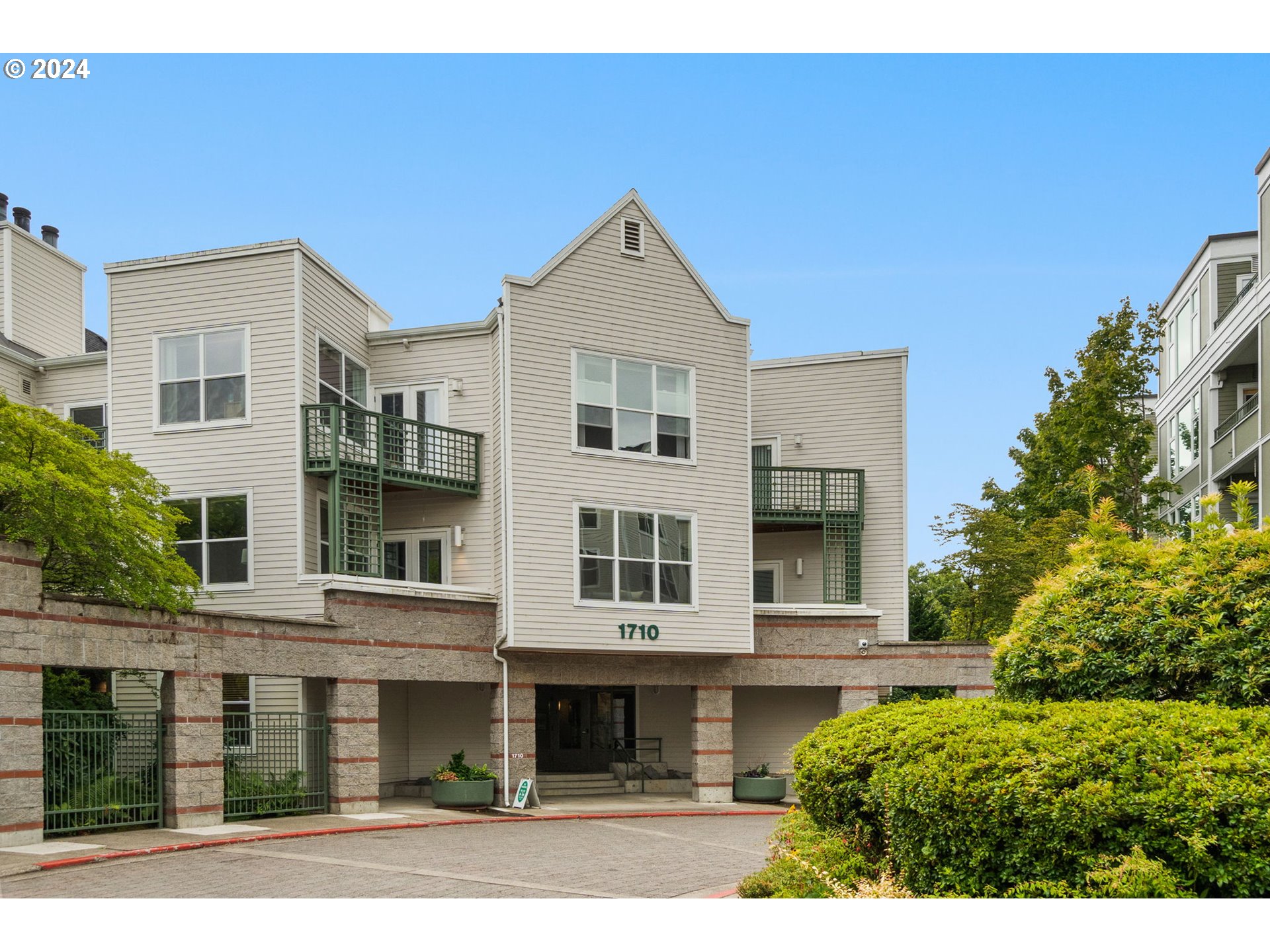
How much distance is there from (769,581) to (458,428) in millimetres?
9134

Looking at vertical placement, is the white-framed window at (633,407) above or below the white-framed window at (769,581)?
above

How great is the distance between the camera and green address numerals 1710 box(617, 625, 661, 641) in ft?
85.0

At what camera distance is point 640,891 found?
1388 cm

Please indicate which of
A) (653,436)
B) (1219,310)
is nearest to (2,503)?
(653,436)

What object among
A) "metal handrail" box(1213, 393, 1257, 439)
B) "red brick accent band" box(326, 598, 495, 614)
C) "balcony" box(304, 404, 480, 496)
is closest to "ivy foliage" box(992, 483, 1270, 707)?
"red brick accent band" box(326, 598, 495, 614)

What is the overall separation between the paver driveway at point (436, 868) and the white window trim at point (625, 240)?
1195 centimetres

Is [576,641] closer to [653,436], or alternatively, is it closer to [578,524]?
[578,524]

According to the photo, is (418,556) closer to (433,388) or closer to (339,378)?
(433,388)

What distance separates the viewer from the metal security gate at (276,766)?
21141 mm

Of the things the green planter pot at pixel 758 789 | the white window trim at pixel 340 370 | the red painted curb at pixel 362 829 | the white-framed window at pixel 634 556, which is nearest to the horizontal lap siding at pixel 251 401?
the white window trim at pixel 340 370

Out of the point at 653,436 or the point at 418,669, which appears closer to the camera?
the point at 418,669

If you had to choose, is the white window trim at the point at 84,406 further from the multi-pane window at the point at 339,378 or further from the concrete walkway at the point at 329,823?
the concrete walkway at the point at 329,823

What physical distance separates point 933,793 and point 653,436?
17.2 metres

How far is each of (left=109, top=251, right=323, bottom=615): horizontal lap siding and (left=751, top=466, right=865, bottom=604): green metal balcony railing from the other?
36.1 feet
